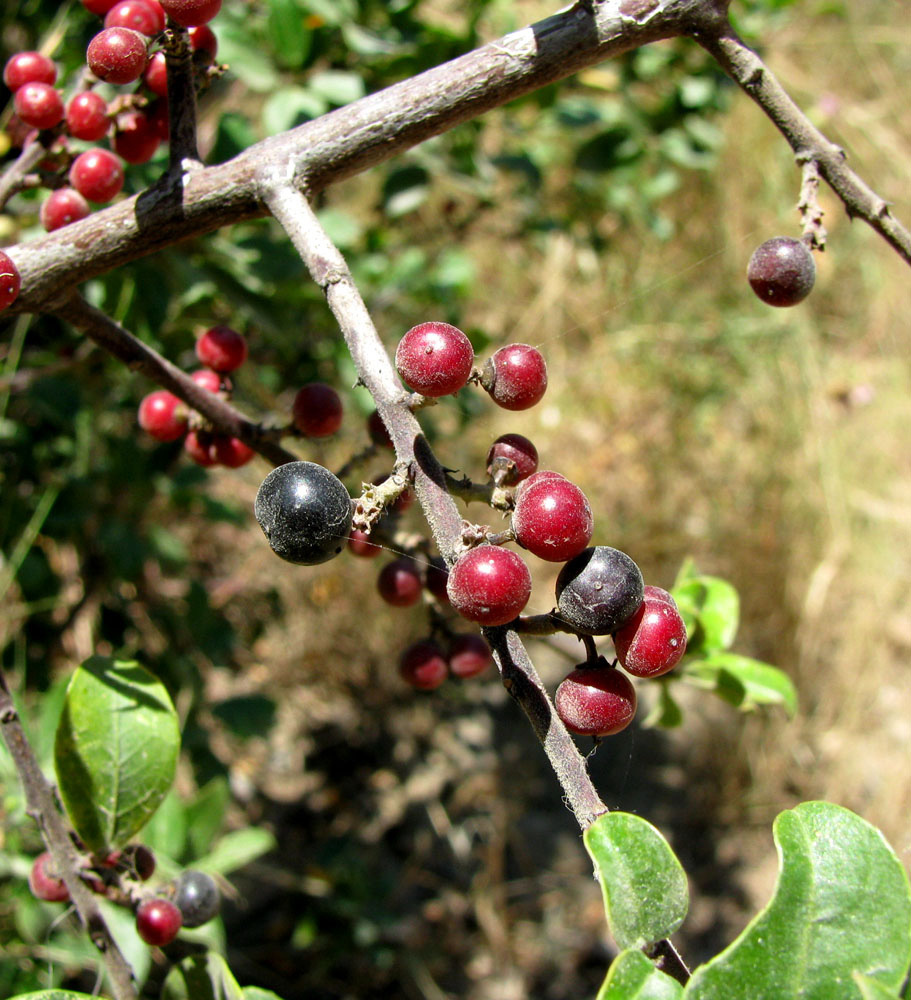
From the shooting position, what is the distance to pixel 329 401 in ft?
4.17

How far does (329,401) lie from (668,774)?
2987 millimetres

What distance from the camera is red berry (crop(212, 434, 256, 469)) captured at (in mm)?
1325

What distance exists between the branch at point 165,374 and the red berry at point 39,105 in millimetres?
324

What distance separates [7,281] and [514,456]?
614mm

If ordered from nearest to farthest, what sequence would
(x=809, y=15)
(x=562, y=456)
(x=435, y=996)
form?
(x=435, y=996)
(x=562, y=456)
(x=809, y=15)

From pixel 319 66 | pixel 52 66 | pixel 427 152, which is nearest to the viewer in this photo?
pixel 52 66

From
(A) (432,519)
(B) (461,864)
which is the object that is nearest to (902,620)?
(B) (461,864)

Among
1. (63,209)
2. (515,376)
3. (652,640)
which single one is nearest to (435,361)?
(515,376)

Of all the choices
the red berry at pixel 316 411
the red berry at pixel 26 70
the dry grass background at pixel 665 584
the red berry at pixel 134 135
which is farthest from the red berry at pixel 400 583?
the dry grass background at pixel 665 584

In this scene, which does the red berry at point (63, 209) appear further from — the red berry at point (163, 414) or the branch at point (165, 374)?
the red berry at point (163, 414)

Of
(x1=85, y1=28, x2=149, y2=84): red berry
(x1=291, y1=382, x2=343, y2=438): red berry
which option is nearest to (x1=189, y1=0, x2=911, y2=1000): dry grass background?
(x1=291, y1=382, x2=343, y2=438): red berry

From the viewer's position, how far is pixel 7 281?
0.98 m

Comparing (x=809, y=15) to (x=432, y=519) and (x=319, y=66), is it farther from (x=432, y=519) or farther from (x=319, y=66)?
(x=432, y=519)

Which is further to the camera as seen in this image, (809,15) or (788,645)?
(809,15)
